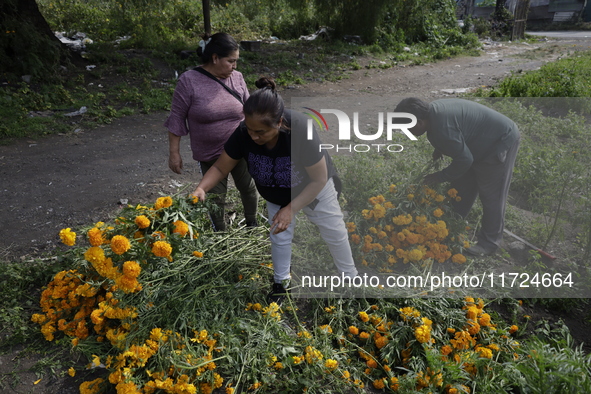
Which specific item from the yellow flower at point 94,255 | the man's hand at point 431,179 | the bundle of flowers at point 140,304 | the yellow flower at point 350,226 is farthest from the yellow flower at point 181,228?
the man's hand at point 431,179

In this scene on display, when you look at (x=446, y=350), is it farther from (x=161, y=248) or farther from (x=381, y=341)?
(x=161, y=248)

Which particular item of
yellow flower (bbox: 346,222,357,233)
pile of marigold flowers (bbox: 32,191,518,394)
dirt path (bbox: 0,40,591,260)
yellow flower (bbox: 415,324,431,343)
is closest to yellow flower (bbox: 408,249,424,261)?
pile of marigold flowers (bbox: 32,191,518,394)

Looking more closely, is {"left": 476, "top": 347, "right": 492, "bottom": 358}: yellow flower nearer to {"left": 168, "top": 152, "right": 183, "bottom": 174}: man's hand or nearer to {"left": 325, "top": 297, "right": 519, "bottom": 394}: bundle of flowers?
{"left": 325, "top": 297, "right": 519, "bottom": 394}: bundle of flowers

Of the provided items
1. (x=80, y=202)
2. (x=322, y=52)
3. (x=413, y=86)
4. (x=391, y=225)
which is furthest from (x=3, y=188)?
(x=322, y=52)

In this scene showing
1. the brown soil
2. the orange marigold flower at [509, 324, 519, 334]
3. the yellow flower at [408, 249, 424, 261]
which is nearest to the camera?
the orange marigold flower at [509, 324, 519, 334]

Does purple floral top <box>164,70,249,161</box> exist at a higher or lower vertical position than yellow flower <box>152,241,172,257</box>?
higher

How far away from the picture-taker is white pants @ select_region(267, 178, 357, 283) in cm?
248

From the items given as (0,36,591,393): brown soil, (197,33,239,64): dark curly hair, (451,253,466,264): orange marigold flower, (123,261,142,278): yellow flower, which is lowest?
(0,36,591,393): brown soil

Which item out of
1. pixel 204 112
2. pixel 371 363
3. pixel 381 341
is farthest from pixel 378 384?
pixel 204 112

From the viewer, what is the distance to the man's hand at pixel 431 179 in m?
2.55

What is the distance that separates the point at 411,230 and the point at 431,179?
0.35 metres

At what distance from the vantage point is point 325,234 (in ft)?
8.47

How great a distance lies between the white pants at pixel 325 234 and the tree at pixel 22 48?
6.50 metres

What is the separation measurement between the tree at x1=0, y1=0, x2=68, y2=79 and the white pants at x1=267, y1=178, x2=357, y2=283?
6.50 meters
